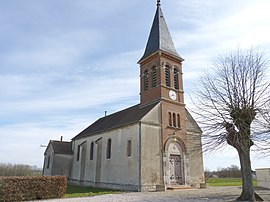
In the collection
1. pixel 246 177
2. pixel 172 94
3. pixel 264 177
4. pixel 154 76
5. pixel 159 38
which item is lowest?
pixel 264 177

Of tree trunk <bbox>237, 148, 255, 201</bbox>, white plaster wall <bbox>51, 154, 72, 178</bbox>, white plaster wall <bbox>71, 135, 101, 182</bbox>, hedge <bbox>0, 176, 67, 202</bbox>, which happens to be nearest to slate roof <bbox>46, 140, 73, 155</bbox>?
white plaster wall <bbox>51, 154, 72, 178</bbox>

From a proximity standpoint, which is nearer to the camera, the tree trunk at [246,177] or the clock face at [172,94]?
the tree trunk at [246,177]

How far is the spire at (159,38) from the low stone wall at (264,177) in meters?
14.1

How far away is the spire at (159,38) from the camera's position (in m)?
22.0

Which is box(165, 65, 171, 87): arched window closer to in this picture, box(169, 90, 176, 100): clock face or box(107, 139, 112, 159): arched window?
box(169, 90, 176, 100): clock face

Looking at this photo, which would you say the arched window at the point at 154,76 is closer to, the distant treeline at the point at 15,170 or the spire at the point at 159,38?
the spire at the point at 159,38

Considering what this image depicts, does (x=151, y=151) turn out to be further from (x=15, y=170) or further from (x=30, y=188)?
(x=15, y=170)

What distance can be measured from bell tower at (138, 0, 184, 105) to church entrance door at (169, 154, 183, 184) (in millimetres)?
4832

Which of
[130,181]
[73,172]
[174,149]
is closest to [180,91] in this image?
[174,149]

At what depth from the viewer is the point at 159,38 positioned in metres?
22.5

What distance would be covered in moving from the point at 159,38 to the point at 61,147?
18.8 metres

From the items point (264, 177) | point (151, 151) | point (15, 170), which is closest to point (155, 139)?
point (151, 151)

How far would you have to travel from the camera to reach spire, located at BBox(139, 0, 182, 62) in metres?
22.0

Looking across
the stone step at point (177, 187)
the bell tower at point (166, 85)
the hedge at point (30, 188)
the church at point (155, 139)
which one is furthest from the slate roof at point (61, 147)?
the hedge at point (30, 188)
